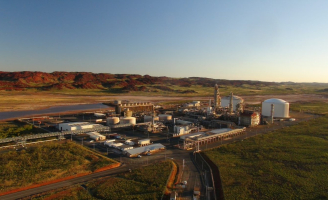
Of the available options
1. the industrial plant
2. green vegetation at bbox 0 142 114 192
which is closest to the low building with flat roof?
the industrial plant

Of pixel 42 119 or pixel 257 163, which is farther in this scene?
pixel 42 119

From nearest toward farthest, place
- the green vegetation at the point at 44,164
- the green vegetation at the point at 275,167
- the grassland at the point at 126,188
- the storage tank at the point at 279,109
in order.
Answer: the grassland at the point at 126,188 < the green vegetation at the point at 275,167 < the green vegetation at the point at 44,164 < the storage tank at the point at 279,109

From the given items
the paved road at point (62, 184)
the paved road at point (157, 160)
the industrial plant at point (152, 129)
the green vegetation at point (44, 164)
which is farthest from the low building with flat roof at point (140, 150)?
the paved road at point (62, 184)

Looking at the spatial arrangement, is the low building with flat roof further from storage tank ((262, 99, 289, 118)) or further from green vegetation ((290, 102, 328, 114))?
green vegetation ((290, 102, 328, 114))

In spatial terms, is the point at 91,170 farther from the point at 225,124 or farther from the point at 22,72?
the point at 22,72

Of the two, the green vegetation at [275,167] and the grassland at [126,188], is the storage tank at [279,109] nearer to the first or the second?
the green vegetation at [275,167]

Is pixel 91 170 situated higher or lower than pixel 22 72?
lower

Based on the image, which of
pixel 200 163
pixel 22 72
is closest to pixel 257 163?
pixel 200 163
